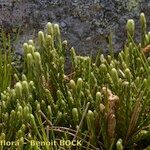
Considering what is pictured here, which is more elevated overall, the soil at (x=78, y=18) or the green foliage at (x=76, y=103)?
the soil at (x=78, y=18)

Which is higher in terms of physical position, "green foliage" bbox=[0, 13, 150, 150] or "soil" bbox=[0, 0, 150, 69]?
"soil" bbox=[0, 0, 150, 69]

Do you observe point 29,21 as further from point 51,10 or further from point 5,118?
point 5,118

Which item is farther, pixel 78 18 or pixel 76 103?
pixel 78 18

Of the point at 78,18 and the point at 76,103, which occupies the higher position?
the point at 78,18

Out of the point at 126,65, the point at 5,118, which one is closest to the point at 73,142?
the point at 5,118

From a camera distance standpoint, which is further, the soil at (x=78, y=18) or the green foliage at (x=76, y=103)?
the soil at (x=78, y=18)
